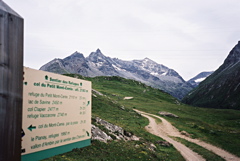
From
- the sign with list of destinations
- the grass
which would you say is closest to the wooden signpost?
the sign with list of destinations

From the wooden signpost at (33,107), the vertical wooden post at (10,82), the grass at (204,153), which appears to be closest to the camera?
the vertical wooden post at (10,82)

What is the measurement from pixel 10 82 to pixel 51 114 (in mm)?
4611

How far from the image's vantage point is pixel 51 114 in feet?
33.2

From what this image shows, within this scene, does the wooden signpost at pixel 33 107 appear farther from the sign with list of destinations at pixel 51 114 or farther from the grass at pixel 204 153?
the grass at pixel 204 153

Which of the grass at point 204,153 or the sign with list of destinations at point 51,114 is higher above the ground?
the sign with list of destinations at point 51,114

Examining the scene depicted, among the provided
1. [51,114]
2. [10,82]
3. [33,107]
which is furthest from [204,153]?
[10,82]

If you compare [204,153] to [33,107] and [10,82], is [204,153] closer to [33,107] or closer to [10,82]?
[33,107]

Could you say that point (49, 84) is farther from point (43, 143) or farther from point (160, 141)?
point (160, 141)

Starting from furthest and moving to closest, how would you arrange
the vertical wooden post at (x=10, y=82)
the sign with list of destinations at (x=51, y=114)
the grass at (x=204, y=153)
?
the grass at (x=204, y=153) < the sign with list of destinations at (x=51, y=114) < the vertical wooden post at (x=10, y=82)

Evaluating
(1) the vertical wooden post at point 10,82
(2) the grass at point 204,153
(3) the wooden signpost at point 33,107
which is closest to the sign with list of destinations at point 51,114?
(3) the wooden signpost at point 33,107

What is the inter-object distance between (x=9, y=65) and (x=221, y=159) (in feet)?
86.8

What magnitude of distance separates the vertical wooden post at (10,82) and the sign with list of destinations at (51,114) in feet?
9.93

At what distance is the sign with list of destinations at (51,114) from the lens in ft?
29.5

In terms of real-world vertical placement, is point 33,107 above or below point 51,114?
above
